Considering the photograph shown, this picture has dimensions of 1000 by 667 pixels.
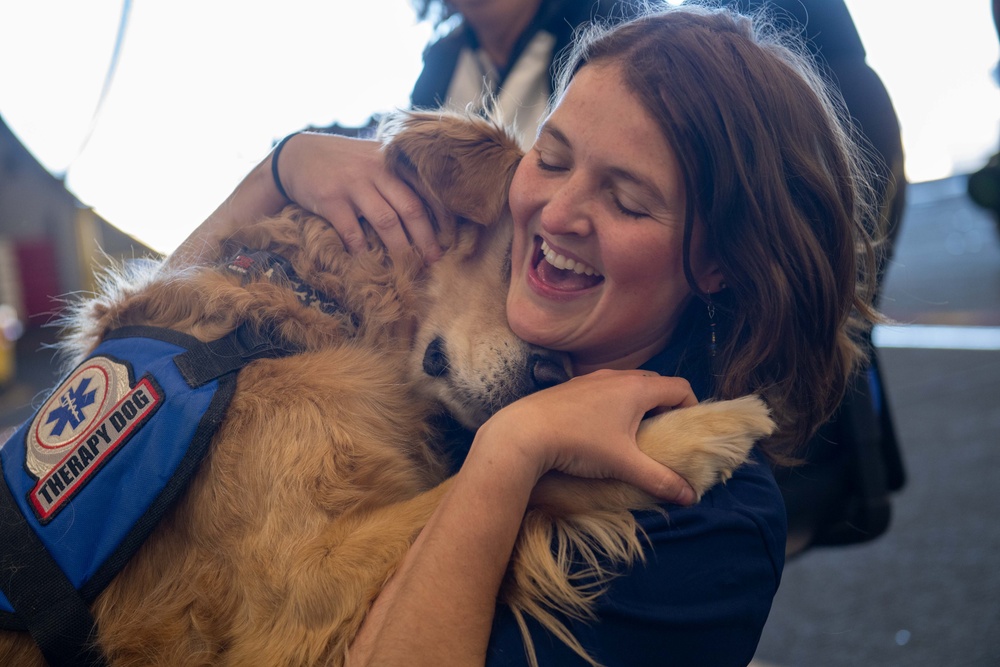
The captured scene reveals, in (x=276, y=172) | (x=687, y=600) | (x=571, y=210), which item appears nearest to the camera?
(x=687, y=600)

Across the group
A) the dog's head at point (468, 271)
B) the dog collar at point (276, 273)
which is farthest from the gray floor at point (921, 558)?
the dog collar at point (276, 273)

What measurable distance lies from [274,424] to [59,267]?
3557mm

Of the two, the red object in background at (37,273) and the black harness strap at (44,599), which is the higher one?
the red object in background at (37,273)

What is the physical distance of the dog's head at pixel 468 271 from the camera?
Result: 1.54m

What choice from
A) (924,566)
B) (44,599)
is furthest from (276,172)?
(924,566)

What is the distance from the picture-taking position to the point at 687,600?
106cm

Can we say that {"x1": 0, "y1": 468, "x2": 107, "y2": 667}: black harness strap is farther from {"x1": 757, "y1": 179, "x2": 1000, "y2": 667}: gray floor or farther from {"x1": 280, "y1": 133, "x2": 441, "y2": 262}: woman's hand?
{"x1": 757, "y1": 179, "x2": 1000, "y2": 667}: gray floor

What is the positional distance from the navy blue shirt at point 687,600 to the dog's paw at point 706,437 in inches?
2.6

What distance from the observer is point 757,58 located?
1.28 meters

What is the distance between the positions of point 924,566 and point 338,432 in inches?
100

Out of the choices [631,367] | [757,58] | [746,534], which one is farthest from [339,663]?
[757,58]

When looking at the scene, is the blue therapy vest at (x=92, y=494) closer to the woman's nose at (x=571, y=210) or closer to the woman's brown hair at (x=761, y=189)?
the woman's nose at (x=571, y=210)

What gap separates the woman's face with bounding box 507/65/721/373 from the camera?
1.24 m

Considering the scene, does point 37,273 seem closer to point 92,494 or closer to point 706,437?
point 92,494
